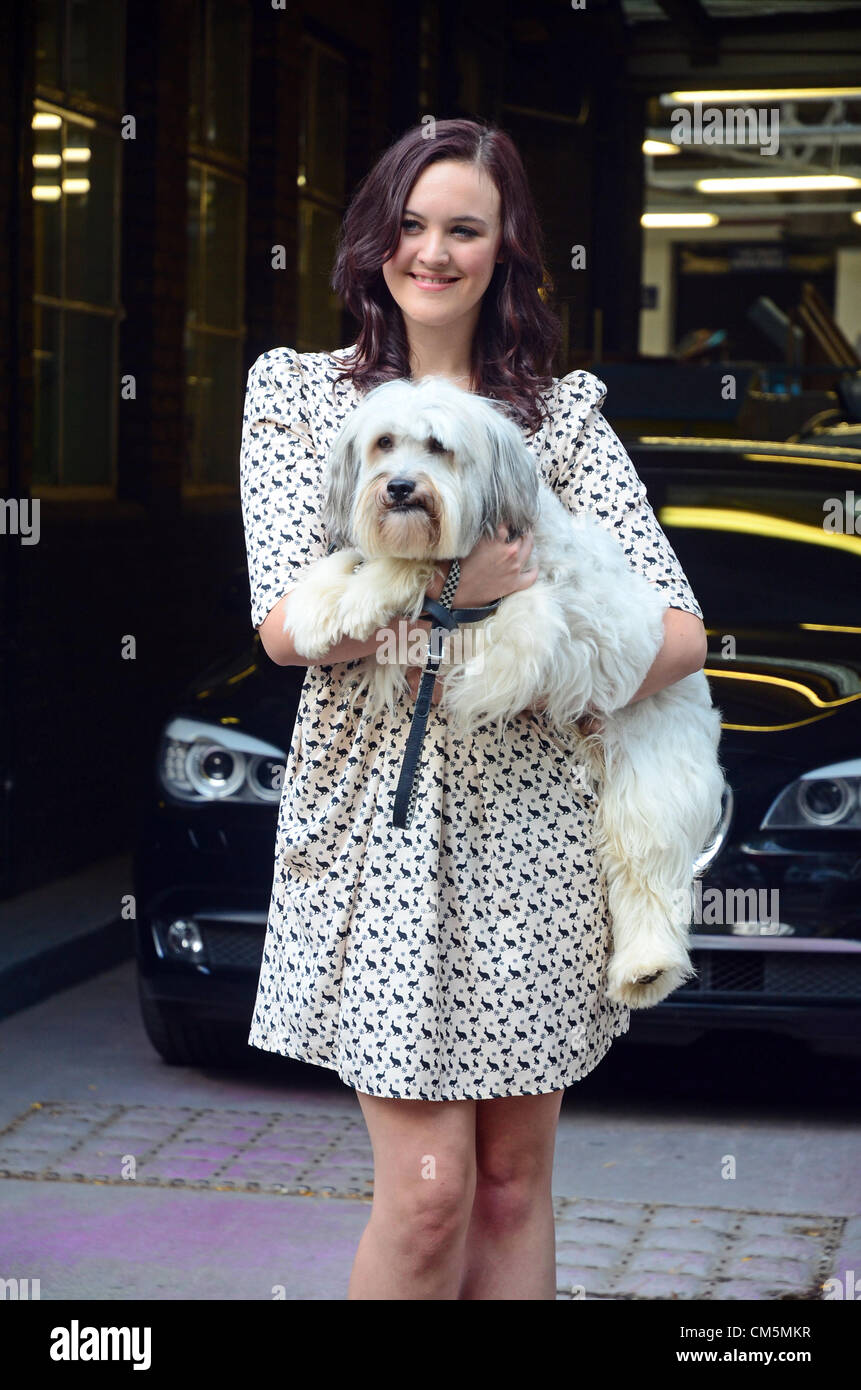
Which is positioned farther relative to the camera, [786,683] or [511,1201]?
[786,683]

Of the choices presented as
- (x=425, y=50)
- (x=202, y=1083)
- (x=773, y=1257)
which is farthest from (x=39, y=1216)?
(x=425, y=50)

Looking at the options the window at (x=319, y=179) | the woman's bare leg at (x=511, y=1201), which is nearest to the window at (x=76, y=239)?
the window at (x=319, y=179)

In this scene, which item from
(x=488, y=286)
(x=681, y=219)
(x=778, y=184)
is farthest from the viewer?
→ (x=681, y=219)

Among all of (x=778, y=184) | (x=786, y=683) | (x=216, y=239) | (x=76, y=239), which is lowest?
(x=786, y=683)

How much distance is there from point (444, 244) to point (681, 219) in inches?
1175

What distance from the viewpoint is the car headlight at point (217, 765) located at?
5211mm

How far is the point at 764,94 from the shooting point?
16.4 metres

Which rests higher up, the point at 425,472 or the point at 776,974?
the point at 425,472

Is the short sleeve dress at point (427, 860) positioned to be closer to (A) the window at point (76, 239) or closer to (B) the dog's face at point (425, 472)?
(B) the dog's face at point (425, 472)

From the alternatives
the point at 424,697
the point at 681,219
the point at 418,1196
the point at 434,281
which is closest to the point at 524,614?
the point at 424,697

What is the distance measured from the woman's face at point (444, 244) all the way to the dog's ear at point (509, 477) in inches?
7.6

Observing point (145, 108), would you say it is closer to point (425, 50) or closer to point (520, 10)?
point (425, 50)

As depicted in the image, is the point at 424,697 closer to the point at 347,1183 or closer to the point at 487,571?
the point at 487,571

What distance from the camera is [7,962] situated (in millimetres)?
6352
